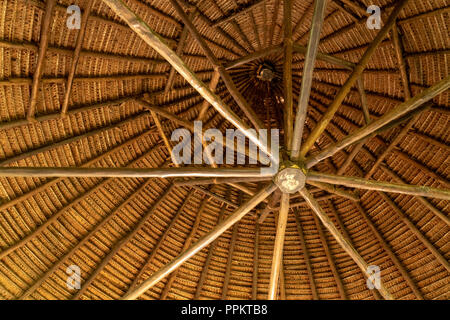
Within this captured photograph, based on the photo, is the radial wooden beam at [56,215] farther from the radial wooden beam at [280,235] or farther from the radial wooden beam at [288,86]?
the radial wooden beam at [280,235]

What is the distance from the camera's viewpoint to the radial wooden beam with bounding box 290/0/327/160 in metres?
4.76

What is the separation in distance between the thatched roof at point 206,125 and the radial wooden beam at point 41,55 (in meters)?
0.02

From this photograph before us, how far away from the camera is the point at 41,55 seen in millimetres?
6164

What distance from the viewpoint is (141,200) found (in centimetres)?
898

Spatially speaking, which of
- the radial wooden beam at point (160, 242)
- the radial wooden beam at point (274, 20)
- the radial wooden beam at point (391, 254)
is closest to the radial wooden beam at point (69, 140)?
the radial wooden beam at point (160, 242)

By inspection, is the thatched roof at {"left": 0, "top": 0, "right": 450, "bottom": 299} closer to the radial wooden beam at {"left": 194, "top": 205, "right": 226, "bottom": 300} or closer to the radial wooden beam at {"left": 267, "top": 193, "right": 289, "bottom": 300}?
the radial wooden beam at {"left": 194, "top": 205, "right": 226, "bottom": 300}

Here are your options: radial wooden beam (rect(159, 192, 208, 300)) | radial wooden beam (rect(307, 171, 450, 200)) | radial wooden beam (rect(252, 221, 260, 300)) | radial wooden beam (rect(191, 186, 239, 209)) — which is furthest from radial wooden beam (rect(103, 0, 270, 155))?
radial wooden beam (rect(252, 221, 260, 300))

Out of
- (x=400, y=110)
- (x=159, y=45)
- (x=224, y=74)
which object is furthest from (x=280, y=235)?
(x=159, y=45)

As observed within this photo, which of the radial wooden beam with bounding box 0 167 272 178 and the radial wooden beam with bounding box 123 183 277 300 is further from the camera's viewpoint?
the radial wooden beam with bounding box 123 183 277 300

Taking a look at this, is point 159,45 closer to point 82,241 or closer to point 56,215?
point 56,215

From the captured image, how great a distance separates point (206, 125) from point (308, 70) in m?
4.73

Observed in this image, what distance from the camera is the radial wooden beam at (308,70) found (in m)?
4.76

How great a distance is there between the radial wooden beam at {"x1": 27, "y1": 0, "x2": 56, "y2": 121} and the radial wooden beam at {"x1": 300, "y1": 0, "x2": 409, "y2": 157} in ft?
12.8

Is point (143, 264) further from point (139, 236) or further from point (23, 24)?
point (23, 24)
